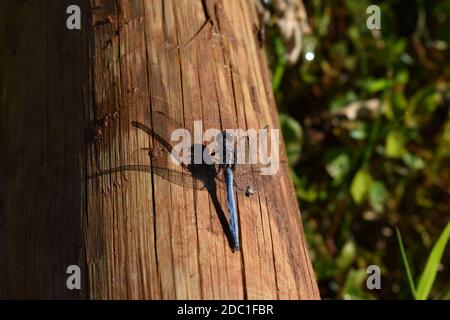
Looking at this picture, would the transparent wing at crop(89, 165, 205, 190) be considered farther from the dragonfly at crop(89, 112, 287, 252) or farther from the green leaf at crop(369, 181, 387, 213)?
the green leaf at crop(369, 181, 387, 213)

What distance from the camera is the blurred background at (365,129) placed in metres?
2.38

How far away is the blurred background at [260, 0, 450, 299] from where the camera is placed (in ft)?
7.82

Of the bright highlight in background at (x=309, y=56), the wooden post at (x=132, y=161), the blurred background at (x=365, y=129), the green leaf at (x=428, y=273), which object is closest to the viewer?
the wooden post at (x=132, y=161)

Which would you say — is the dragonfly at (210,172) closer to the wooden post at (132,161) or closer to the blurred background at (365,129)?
the wooden post at (132,161)

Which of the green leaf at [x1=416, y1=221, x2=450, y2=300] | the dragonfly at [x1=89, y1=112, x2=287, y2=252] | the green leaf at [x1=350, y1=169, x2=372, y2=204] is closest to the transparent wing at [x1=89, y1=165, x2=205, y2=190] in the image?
the dragonfly at [x1=89, y1=112, x2=287, y2=252]

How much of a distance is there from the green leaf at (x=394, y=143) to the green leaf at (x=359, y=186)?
0.44 feet

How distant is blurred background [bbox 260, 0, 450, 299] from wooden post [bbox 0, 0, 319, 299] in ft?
2.52

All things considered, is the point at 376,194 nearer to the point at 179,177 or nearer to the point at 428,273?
the point at 428,273

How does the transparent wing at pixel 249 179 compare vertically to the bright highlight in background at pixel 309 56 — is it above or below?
below

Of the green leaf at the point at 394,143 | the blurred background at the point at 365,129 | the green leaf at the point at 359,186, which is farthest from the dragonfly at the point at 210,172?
the green leaf at the point at 394,143

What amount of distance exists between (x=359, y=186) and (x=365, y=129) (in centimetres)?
22

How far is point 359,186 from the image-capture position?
241 centimetres
